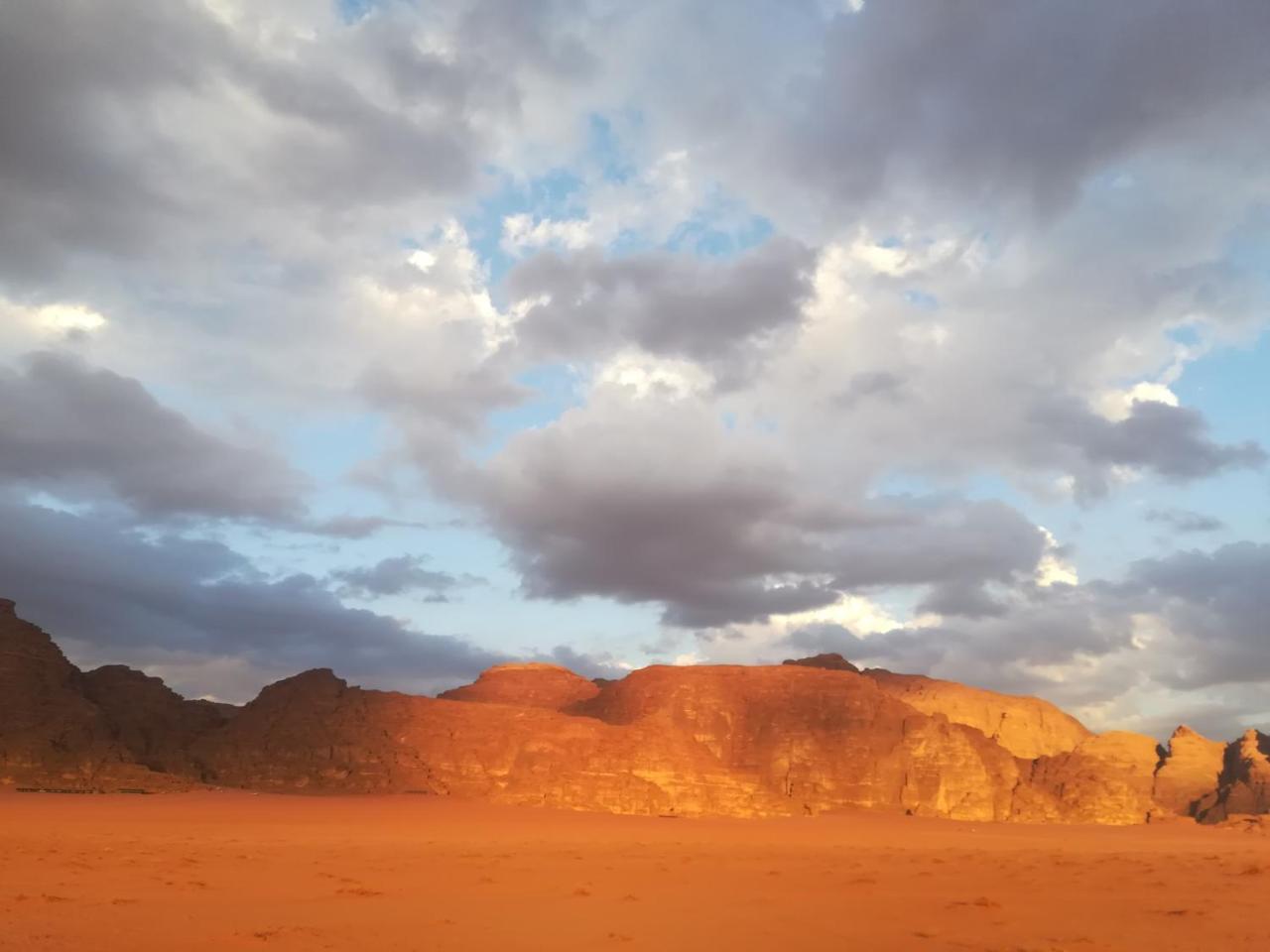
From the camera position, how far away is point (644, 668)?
335 feet

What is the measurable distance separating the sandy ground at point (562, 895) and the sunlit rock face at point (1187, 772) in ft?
425

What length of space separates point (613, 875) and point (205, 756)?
44.4 metres

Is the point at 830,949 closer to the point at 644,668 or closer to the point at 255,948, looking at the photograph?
the point at 255,948

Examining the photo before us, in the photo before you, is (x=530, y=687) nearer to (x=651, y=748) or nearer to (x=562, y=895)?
(x=651, y=748)

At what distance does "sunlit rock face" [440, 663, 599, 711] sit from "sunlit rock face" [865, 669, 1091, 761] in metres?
52.5

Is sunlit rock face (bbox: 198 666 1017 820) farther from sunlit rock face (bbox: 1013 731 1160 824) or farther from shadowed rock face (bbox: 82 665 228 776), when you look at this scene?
sunlit rock face (bbox: 1013 731 1160 824)

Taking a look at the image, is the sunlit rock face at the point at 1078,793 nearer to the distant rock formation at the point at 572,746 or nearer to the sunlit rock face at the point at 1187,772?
the distant rock formation at the point at 572,746

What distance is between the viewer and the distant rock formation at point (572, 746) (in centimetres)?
5538

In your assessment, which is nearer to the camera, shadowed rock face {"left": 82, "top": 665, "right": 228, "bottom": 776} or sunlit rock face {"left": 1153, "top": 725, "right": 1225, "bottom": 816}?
shadowed rock face {"left": 82, "top": 665, "right": 228, "bottom": 776}

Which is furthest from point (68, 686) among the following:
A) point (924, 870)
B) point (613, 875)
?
point (924, 870)

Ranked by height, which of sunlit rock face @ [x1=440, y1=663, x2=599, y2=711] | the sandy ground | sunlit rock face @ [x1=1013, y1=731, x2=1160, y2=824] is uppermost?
sunlit rock face @ [x1=440, y1=663, x2=599, y2=711]

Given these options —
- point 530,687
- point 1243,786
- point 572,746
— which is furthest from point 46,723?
point 1243,786

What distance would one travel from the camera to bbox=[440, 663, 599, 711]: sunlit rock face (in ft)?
343

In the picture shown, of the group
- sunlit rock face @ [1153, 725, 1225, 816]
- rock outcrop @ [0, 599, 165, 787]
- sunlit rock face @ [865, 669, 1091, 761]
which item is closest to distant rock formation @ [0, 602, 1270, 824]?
rock outcrop @ [0, 599, 165, 787]
